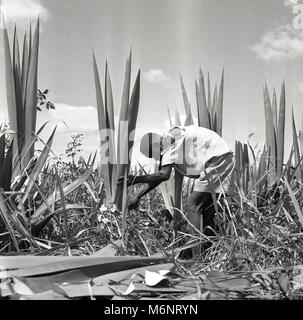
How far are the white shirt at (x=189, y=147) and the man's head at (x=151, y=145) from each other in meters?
0.03

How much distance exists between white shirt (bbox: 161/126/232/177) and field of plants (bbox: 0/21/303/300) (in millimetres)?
94

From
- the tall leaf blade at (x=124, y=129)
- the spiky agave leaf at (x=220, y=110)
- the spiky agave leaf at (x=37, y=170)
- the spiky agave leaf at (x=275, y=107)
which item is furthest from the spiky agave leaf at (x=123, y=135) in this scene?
the spiky agave leaf at (x=275, y=107)

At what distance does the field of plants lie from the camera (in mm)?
1054

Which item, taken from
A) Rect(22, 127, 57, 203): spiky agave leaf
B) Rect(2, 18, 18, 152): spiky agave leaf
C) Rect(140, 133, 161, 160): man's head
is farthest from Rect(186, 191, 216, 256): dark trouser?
Rect(2, 18, 18, 152): spiky agave leaf

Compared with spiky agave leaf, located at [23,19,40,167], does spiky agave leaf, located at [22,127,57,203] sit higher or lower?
lower

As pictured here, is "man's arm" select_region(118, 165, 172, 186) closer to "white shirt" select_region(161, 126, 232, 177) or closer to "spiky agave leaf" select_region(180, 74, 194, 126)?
"white shirt" select_region(161, 126, 232, 177)

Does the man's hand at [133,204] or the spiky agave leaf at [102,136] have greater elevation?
the spiky agave leaf at [102,136]

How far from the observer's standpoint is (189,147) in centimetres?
212

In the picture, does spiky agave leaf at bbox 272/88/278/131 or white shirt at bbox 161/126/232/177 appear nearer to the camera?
white shirt at bbox 161/126/232/177

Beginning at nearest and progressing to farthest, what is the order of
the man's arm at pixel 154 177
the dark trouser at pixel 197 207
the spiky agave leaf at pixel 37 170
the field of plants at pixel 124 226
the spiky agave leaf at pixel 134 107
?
the field of plants at pixel 124 226, the spiky agave leaf at pixel 37 170, the spiky agave leaf at pixel 134 107, the man's arm at pixel 154 177, the dark trouser at pixel 197 207

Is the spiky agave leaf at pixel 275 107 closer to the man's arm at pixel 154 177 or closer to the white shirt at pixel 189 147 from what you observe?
the white shirt at pixel 189 147

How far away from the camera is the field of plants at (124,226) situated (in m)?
1.05
